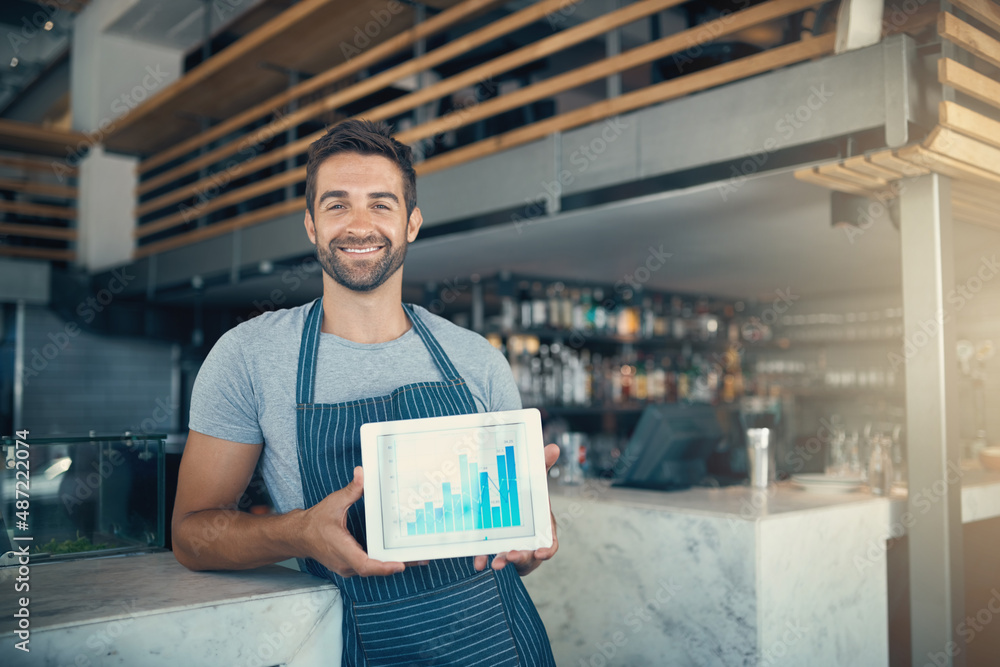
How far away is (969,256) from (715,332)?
2233mm

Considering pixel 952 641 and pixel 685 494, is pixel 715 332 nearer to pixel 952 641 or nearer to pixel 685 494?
pixel 685 494

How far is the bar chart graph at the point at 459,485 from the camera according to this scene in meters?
1.22

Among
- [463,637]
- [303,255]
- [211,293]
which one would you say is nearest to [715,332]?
[303,255]

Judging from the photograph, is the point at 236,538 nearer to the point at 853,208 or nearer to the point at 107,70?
the point at 853,208

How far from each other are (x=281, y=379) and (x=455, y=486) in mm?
408

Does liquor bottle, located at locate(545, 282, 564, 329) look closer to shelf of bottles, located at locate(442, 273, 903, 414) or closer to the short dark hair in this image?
shelf of bottles, located at locate(442, 273, 903, 414)

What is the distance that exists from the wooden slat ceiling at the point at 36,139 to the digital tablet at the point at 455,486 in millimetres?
A: 6221

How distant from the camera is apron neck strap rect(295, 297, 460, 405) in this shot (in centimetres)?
144

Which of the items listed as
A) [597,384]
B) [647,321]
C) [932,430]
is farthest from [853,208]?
[647,321]
